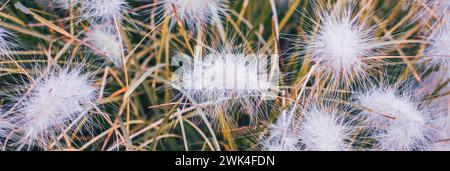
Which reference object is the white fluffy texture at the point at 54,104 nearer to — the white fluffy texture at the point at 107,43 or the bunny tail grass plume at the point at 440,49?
the white fluffy texture at the point at 107,43

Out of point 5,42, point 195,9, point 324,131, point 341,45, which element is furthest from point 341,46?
point 5,42

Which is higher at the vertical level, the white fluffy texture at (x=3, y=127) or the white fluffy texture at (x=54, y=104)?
the white fluffy texture at (x=54, y=104)

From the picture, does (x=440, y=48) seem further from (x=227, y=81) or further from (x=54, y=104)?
(x=54, y=104)

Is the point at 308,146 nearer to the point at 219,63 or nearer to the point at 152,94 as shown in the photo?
the point at 219,63

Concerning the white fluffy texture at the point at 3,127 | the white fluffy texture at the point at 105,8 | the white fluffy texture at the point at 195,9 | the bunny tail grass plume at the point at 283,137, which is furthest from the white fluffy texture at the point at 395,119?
the white fluffy texture at the point at 3,127

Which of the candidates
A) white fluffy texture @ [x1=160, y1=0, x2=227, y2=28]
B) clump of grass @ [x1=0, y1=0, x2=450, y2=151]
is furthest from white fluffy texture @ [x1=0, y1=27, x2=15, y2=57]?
white fluffy texture @ [x1=160, y1=0, x2=227, y2=28]
